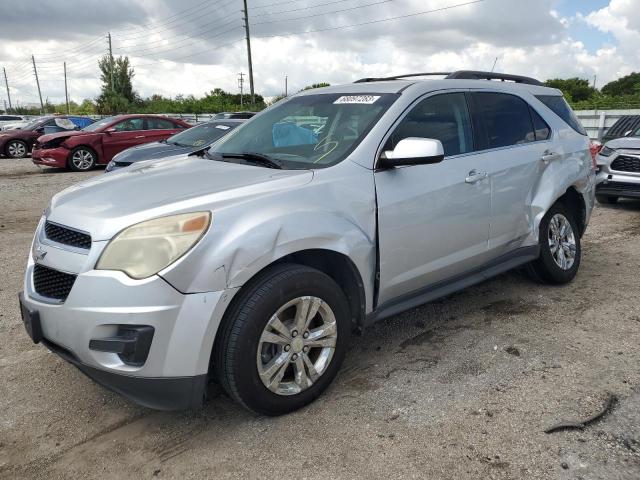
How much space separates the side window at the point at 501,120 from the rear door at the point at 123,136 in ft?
38.8

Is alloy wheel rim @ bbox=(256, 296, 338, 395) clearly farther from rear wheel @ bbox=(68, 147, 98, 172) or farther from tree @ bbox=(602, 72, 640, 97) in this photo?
tree @ bbox=(602, 72, 640, 97)

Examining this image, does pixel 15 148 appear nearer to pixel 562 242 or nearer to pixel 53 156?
pixel 53 156

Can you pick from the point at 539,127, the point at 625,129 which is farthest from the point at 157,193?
the point at 625,129

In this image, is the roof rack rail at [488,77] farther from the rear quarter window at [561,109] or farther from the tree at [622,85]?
the tree at [622,85]

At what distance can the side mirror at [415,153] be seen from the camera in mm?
2979

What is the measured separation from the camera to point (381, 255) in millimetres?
3059

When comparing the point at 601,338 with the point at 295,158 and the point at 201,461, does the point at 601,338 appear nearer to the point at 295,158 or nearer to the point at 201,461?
the point at 295,158

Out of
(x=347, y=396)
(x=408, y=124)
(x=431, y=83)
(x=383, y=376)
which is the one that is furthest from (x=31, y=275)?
(x=431, y=83)

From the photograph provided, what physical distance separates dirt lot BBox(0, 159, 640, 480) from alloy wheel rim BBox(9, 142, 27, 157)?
16.3 metres

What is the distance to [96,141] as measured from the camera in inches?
551

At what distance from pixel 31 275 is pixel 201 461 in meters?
1.28

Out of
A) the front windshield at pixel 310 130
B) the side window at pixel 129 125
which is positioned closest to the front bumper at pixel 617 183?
the front windshield at pixel 310 130

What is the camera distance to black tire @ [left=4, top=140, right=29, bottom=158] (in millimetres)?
18008

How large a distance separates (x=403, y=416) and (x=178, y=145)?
7712 millimetres
